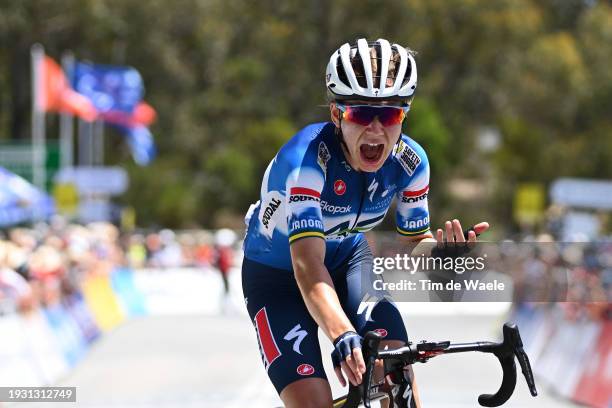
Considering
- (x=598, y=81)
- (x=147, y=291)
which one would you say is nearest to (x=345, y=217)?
(x=147, y=291)

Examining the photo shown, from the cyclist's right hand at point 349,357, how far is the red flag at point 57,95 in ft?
129

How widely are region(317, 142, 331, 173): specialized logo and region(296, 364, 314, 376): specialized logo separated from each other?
2.78 ft

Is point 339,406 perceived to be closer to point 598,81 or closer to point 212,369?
point 212,369

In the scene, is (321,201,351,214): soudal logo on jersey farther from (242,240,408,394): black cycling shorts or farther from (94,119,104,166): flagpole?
(94,119,104,166): flagpole

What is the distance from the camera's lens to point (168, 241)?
55.3 m

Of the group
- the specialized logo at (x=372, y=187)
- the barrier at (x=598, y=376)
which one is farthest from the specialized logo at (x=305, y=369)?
the barrier at (x=598, y=376)

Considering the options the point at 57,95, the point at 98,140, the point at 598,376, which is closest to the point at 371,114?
the point at 598,376

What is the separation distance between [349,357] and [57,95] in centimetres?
4158

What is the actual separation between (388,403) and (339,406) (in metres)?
0.33

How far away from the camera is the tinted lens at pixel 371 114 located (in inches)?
211

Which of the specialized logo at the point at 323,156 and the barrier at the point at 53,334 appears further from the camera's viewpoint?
the barrier at the point at 53,334

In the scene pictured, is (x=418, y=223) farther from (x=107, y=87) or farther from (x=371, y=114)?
(x=107, y=87)

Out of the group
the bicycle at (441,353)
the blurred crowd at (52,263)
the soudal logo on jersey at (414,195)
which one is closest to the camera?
the bicycle at (441,353)

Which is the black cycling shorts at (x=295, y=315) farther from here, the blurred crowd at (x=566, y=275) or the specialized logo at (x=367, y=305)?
the blurred crowd at (x=566, y=275)
